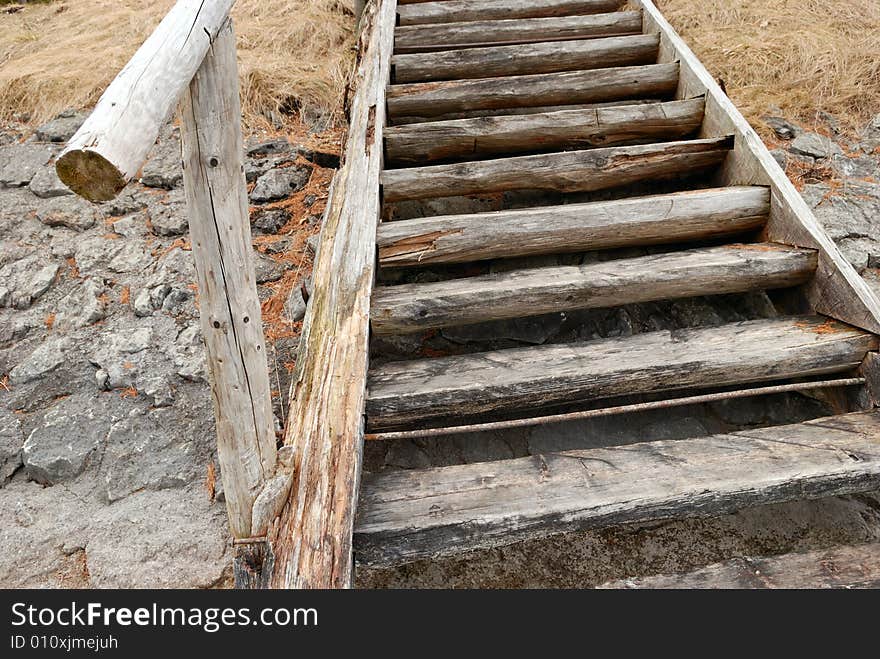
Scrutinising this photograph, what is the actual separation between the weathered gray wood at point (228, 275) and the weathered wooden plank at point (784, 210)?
1781mm

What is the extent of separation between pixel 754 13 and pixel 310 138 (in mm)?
3297

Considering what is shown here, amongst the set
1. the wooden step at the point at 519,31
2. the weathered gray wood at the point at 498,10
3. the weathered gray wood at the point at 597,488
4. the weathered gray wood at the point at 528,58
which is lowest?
the weathered gray wood at the point at 597,488

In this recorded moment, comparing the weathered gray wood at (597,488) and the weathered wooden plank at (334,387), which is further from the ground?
the weathered wooden plank at (334,387)

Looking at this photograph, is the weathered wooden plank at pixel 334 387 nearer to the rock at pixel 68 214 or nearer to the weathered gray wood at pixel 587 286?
the weathered gray wood at pixel 587 286

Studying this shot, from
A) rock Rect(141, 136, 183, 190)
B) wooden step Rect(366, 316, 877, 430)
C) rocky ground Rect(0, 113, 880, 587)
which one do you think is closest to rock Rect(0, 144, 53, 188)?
rocky ground Rect(0, 113, 880, 587)

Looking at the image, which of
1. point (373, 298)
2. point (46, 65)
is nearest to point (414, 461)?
point (373, 298)

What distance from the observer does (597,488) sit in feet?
5.16

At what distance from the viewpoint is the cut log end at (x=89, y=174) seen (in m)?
0.85

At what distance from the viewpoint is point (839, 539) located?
70.4 inches

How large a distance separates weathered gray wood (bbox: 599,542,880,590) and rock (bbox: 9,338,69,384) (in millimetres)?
2260

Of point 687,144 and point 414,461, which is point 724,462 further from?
point 687,144

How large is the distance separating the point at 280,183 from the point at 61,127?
154cm

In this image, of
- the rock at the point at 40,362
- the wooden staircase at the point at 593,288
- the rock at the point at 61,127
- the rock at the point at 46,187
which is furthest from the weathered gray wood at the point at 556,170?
the rock at the point at 61,127

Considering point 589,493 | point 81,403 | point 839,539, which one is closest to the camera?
point 589,493
